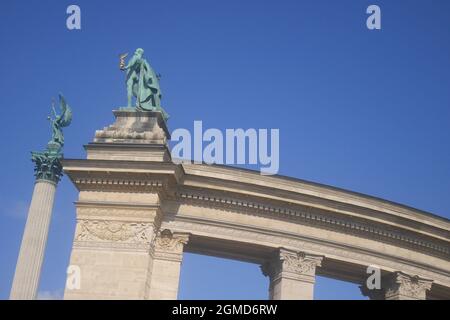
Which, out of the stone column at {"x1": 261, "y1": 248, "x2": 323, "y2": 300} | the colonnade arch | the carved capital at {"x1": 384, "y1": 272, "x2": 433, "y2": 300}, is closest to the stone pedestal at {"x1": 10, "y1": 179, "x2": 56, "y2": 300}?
the colonnade arch

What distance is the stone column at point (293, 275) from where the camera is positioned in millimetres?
32000

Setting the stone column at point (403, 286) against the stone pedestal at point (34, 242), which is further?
the stone column at point (403, 286)

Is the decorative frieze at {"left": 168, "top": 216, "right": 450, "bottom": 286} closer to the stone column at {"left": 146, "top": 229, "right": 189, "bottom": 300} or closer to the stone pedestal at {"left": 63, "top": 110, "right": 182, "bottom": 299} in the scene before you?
the stone column at {"left": 146, "top": 229, "right": 189, "bottom": 300}

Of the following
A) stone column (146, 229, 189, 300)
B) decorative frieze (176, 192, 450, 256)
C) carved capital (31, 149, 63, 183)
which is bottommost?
stone column (146, 229, 189, 300)

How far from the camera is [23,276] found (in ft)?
111

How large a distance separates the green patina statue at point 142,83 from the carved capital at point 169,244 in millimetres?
6884

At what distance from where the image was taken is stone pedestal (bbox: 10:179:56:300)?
33531mm

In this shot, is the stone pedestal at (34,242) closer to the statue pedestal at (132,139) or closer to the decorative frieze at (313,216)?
the statue pedestal at (132,139)

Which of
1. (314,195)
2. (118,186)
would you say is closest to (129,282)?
(118,186)

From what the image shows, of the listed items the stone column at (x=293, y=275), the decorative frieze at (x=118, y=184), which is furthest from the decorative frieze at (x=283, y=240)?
the decorative frieze at (x=118, y=184)

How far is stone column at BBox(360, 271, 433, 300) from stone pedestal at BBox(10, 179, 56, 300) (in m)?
18.9

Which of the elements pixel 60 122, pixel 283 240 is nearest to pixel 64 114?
pixel 60 122

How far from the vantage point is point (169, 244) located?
104 feet
